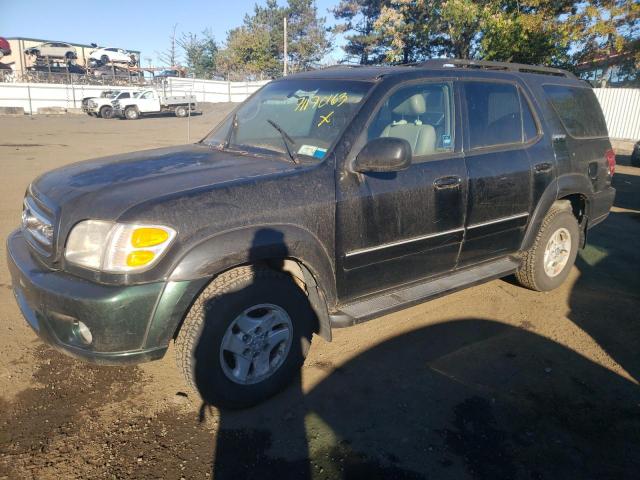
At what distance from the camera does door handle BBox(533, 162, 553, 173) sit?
4.18 m

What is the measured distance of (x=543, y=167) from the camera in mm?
4230

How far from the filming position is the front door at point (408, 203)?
3.14 meters

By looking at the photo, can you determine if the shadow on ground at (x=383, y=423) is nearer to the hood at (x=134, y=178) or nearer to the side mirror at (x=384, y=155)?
the hood at (x=134, y=178)

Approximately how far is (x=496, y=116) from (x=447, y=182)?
0.97 metres

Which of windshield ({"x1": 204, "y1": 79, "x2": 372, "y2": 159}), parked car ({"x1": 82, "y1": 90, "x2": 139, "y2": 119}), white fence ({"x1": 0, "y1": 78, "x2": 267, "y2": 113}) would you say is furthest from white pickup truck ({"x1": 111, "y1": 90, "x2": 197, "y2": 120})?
windshield ({"x1": 204, "y1": 79, "x2": 372, "y2": 159})

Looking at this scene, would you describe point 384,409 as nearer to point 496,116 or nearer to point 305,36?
point 496,116

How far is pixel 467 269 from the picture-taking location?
158 inches

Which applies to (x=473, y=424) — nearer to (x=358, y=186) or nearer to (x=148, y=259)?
(x=358, y=186)

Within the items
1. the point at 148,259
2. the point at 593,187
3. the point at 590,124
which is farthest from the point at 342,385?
the point at 590,124

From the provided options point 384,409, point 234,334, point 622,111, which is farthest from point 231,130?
point 622,111

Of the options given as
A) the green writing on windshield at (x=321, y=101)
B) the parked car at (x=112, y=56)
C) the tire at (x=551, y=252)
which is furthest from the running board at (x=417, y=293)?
the parked car at (x=112, y=56)

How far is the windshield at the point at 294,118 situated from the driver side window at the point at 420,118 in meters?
0.23

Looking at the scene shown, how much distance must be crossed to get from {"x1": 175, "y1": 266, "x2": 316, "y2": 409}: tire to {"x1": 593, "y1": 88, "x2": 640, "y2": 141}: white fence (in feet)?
62.3

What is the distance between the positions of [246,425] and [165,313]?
2.76ft
